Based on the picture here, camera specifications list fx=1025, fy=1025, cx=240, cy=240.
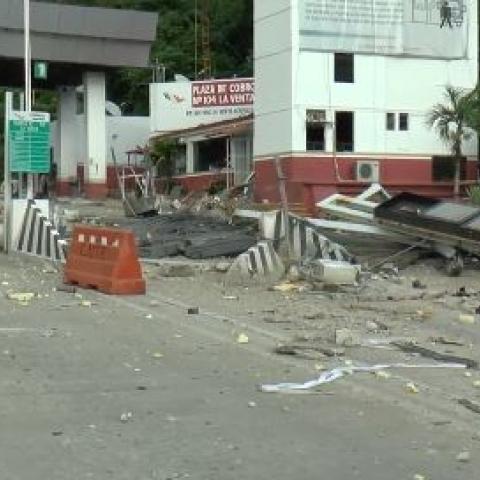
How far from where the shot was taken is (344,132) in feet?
100

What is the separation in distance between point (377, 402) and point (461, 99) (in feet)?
73.2

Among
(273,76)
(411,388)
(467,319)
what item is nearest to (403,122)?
(273,76)

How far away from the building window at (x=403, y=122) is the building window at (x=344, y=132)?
157 cm

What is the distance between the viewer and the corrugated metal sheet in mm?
42250

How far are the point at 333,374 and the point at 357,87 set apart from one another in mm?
22256

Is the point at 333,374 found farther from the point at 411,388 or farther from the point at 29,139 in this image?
the point at 29,139

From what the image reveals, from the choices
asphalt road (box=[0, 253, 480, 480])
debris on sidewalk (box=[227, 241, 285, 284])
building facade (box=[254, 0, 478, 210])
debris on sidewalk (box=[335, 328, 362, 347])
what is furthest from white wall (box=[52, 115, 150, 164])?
asphalt road (box=[0, 253, 480, 480])

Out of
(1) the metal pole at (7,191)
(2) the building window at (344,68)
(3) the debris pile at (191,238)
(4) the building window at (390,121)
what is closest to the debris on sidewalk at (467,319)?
(3) the debris pile at (191,238)

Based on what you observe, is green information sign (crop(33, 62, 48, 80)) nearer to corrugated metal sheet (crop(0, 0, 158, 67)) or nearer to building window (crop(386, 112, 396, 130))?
corrugated metal sheet (crop(0, 0, 158, 67))

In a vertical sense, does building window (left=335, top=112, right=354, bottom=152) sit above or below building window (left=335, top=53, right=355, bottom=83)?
below

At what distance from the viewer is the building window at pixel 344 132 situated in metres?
30.4

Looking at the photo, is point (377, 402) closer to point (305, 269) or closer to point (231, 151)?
point (305, 269)

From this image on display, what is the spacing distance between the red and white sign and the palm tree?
1427 cm

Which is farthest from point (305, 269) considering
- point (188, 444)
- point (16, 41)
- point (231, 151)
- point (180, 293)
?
point (16, 41)
